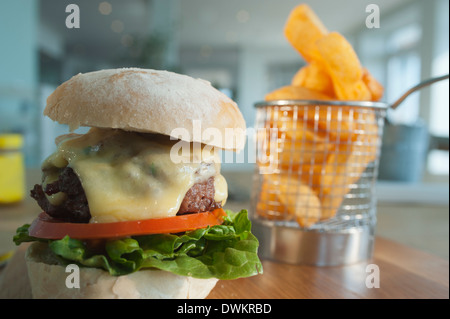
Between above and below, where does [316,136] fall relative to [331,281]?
above

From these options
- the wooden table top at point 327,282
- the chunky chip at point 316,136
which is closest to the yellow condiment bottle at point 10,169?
the wooden table top at point 327,282

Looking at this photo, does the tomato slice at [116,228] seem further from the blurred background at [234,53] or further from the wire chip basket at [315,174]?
the wire chip basket at [315,174]

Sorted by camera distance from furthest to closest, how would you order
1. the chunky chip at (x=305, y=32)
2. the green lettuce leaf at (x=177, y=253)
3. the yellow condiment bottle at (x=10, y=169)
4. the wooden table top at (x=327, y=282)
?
the yellow condiment bottle at (x=10, y=169) < the chunky chip at (x=305, y=32) < the wooden table top at (x=327, y=282) < the green lettuce leaf at (x=177, y=253)

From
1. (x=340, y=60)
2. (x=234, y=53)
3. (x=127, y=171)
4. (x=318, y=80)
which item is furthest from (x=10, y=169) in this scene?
(x=234, y=53)

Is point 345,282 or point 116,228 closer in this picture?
point 116,228

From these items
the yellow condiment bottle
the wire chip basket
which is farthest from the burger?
the yellow condiment bottle

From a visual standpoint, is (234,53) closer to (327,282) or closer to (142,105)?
(327,282)
